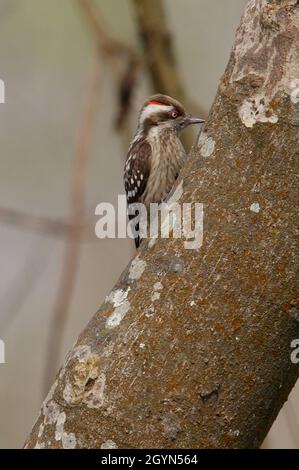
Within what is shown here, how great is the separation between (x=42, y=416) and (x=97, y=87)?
8.93ft

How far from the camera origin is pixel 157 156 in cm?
557

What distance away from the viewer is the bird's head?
5.42 meters

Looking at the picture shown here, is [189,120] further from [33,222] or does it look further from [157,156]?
[33,222]

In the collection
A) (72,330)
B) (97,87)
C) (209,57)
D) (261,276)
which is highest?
(209,57)

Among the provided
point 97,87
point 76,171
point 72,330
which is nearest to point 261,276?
point 76,171

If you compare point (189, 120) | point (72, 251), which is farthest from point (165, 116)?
point (72, 251)

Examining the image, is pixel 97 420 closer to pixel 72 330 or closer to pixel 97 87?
pixel 97 87

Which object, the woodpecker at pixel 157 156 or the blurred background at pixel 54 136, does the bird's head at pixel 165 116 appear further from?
the blurred background at pixel 54 136

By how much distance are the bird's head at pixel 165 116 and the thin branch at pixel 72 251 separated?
58 centimetres

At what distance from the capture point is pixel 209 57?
896 centimetres

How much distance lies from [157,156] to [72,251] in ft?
4.53

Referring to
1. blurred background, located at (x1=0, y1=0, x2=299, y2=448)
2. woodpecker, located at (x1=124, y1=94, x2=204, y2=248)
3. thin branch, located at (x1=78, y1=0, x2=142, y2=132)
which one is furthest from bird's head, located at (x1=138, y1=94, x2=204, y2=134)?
blurred background, located at (x1=0, y1=0, x2=299, y2=448)

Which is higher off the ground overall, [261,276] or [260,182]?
[260,182]
